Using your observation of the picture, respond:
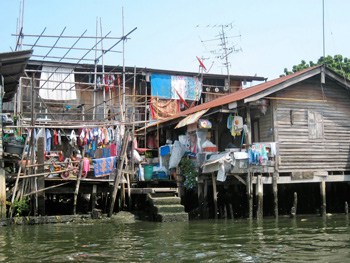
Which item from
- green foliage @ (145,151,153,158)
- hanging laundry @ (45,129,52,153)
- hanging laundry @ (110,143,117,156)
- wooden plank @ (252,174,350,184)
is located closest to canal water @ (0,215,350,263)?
wooden plank @ (252,174,350,184)

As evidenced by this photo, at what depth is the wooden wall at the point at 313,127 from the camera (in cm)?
1566

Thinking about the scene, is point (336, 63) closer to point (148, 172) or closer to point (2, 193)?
point (148, 172)

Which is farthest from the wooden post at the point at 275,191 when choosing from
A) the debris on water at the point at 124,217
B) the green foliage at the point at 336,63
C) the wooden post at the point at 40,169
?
the green foliage at the point at 336,63

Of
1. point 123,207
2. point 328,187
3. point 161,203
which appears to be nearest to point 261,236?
point 161,203

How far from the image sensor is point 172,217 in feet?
46.1

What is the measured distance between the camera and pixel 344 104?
16.9 meters

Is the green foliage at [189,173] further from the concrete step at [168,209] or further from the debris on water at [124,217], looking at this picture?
the debris on water at [124,217]

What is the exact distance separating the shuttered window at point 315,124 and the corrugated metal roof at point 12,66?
31.0 ft

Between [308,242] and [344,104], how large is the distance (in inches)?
343

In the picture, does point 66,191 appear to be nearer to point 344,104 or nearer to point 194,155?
point 194,155

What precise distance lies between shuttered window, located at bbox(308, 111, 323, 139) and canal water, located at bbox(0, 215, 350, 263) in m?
3.29

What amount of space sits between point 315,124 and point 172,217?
239 inches

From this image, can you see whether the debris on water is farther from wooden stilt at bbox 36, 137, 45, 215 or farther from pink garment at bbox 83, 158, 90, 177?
wooden stilt at bbox 36, 137, 45, 215

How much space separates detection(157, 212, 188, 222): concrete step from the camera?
1396 centimetres
